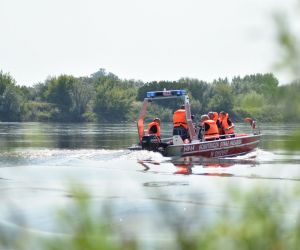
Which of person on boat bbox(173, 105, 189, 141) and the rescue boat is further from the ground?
person on boat bbox(173, 105, 189, 141)

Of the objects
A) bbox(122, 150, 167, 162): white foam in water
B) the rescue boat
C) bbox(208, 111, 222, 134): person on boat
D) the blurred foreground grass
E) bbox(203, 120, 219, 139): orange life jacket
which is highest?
the blurred foreground grass

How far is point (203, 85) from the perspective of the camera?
88438 millimetres

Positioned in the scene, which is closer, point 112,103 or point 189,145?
point 189,145

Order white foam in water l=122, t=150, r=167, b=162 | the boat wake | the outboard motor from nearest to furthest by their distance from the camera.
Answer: the boat wake
white foam in water l=122, t=150, r=167, b=162
the outboard motor

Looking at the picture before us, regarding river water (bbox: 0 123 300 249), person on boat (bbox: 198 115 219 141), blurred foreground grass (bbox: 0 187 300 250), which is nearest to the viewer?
blurred foreground grass (bbox: 0 187 300 250)

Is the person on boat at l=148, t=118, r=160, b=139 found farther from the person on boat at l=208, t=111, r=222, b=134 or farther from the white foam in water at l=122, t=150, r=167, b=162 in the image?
the person on boat at l=208, t=111, r=222, b=134

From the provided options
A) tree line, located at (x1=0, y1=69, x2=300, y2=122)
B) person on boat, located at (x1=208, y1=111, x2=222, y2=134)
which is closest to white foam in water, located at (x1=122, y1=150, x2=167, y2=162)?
person on boat, located at (x1=208, y1=111, x2=222, y2=134)

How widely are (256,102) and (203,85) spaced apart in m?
87.2

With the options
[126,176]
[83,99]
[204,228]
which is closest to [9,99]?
[83,99]

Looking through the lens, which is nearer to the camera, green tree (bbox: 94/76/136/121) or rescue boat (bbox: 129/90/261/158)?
rescue boat (bbox: 129/90/261/158)

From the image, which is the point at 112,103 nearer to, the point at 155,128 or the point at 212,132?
the point at 155,128

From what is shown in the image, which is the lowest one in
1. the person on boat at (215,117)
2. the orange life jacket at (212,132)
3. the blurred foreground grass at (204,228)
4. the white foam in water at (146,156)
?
the white foam in water at (146,156)

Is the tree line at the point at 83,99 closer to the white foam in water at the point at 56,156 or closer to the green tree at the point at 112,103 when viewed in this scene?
the green tree at the point at 112,103

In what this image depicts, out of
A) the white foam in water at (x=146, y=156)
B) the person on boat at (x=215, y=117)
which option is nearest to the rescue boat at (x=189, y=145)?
the white foam in water at (x=146, y=156)
